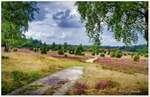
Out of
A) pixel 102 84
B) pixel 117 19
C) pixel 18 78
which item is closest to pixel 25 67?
pixel 18 78

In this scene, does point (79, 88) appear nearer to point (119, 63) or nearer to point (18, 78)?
point (119, 63)

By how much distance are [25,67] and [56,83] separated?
31 centimetres

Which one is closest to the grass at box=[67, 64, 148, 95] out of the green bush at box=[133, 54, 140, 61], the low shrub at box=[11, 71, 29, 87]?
the green bush at box=[133, 54, 140, 61]

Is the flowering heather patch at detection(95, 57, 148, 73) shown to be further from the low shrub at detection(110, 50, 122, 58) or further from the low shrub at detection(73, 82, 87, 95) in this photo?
the low shrub at detection(73, 82, 87, 95)

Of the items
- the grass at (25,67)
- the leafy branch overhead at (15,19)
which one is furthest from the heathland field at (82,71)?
the leafy branch overhead at (15,19)

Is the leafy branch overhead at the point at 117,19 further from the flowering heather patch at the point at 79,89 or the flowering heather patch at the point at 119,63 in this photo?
the flowering heather patch at the point at 79,89

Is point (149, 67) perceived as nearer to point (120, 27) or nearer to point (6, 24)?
point (120, 27)

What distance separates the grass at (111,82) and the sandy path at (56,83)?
61 millimetres

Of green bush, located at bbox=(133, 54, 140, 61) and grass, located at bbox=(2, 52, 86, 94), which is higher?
green bush, located at bbox=(133, 54, 140, 61)

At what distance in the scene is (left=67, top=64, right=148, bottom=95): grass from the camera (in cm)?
367

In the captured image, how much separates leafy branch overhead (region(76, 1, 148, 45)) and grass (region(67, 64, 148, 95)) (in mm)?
286

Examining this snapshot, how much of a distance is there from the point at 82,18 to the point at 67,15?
0.15m

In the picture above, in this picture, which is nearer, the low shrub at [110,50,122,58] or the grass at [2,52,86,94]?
the grass at [2,52,86,94]

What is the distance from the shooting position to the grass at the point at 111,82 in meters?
3.67
